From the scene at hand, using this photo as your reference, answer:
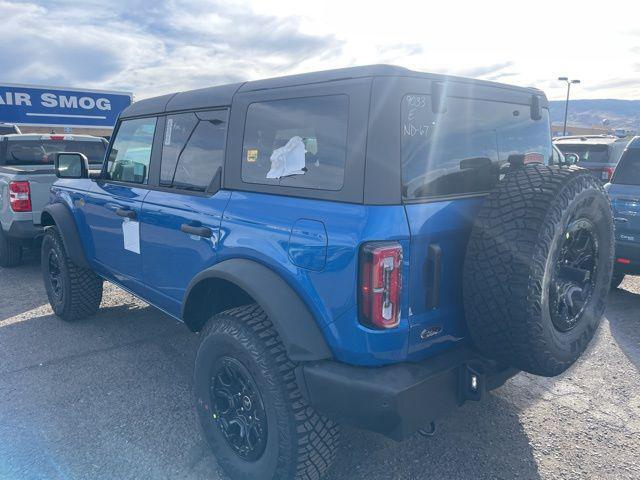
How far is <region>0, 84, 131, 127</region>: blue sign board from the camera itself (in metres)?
15.2

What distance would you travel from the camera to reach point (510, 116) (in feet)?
9.21

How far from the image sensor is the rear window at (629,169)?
17.3ft

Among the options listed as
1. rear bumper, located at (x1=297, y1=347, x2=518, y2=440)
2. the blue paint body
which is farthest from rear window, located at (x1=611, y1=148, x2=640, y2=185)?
rear bumper, located at (x1=297, y1=347, x2=518, y2=440)

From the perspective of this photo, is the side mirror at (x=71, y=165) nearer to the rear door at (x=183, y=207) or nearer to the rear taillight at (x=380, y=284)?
the rear door at (x=183, y=207)

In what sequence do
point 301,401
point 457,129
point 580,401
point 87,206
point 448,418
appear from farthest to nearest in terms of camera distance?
point 87,206 → point 580,401 → point 448,418 → point 457,129 → point 301,401

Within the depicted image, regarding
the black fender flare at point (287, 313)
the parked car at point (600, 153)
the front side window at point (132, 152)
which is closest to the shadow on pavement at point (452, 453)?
the black fender flare at point (287, 313)

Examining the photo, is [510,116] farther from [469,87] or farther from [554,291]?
[554,291]

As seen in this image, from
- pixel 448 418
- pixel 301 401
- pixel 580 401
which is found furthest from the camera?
pixel 580 401

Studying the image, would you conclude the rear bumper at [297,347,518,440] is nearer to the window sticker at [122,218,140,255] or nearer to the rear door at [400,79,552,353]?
the rear door at [400,79,552,353]

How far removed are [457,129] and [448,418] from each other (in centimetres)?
178

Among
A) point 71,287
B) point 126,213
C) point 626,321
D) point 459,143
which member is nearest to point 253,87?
point 459,143

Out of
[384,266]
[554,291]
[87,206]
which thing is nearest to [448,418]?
[554,291]

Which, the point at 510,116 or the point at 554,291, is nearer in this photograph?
the point at 554,291

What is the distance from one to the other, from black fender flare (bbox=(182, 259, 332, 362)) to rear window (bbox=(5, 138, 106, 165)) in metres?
5.79
